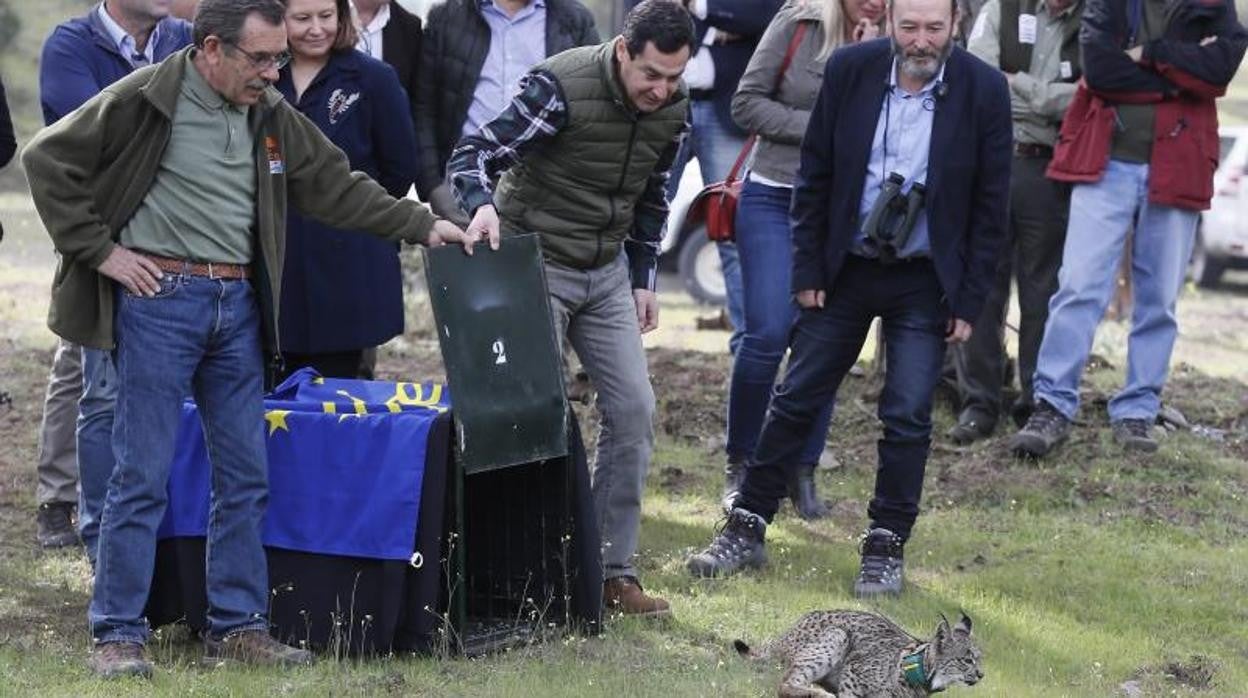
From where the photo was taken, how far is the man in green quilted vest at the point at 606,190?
22.2 ft

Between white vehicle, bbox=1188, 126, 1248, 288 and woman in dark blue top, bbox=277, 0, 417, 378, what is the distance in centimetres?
1498

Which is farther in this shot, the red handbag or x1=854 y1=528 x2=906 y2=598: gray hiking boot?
the red handbag

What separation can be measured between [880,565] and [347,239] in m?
2.24

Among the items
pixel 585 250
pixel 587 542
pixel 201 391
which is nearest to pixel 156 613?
pixel 201 391

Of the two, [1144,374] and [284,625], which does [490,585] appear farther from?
[1144,374]

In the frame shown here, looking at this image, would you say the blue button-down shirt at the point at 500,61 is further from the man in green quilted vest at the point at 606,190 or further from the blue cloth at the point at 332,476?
the blue cloth at the point at 332,476

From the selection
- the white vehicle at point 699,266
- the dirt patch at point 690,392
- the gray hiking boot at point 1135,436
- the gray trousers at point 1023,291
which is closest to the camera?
the gray hiking boot at point 1135,436

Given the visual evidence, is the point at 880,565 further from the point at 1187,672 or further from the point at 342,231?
the point at 342,231

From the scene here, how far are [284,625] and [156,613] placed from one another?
43 cm

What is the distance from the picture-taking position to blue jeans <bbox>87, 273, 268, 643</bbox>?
19.6ft

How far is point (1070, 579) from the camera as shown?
7.97 meters

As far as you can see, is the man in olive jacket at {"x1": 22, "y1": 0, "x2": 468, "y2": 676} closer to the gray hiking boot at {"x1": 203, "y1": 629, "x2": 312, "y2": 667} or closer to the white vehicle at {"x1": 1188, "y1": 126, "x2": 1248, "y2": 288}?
the gray hiking boot at {"x1": 203, "y1": 629, "x2": 312, "y2": 667}

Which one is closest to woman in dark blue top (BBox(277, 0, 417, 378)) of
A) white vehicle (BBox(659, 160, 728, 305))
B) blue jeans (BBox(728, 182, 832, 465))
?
blue jeans (BBox(728, 182, 832, 465))

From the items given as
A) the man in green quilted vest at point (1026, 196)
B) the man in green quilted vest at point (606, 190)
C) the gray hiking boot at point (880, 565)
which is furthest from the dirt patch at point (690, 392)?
the man in green quilted vest at point (606, 190)
